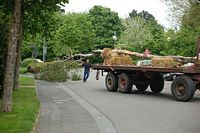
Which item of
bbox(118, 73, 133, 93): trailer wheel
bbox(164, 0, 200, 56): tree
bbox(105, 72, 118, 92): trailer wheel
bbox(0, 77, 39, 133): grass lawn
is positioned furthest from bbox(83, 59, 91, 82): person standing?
bbox(0, 77, 39, 133): grass lawn

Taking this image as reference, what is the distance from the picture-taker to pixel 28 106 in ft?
51.6

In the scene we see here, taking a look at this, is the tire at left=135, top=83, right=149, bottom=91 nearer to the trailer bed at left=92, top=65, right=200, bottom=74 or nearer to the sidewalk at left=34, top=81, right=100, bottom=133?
the trailer bed at left=92, top=65, right=200, bottom=74

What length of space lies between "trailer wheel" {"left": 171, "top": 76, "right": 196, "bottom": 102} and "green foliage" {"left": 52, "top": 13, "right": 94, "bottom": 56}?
145ft

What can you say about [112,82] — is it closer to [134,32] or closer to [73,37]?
[73,37]

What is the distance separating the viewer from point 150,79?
78.6 ft

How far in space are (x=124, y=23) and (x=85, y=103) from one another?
7384cm

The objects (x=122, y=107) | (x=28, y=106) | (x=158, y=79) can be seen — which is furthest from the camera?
(x=158, y=79)

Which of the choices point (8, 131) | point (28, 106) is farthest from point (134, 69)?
point (8, 131)

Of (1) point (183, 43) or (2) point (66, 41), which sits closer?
(1) point (183, 43)

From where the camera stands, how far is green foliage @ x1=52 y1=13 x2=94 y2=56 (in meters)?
66.4

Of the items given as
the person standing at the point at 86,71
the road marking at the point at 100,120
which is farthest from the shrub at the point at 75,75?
the road marking at the point at 100,120

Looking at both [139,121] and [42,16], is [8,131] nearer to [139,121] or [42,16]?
[139,121]

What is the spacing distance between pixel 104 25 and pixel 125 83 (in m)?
65.5

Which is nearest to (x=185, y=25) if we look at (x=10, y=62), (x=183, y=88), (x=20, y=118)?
(x=183, y=88)
